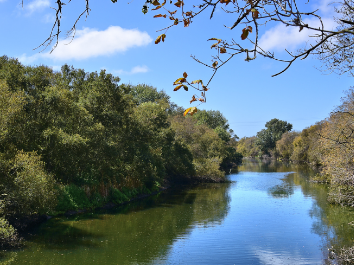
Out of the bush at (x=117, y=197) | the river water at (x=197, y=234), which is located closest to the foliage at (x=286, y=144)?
the river water at (x=197, y=234)

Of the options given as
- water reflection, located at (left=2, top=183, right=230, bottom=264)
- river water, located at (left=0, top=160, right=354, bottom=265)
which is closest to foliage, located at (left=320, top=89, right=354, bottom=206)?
river water, located at (left=0, top=160, right=354, bottom=265)

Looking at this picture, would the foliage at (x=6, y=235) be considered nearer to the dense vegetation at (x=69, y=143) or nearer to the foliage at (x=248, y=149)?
the dense vegetation at (x=69, y=143)

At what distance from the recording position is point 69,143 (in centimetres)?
1834

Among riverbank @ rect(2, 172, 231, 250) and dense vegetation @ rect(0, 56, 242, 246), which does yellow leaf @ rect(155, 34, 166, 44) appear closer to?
dense vegetation @ rect(0, 56, 242, 246)

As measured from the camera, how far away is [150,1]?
137 inches

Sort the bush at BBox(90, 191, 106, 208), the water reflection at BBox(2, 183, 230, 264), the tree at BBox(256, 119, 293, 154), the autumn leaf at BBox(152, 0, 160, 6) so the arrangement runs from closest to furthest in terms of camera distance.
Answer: the autumn leaf at BBox(152, 0, 160, 6)
the water reflection at BBox(2, 183, 230, 264)
the bush at BBox(90, 191, 106, 208)
the tree at BBox(256, 119, 293, 154)

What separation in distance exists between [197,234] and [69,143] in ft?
29.3

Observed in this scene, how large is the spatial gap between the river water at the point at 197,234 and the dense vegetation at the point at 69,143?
1.74 metres

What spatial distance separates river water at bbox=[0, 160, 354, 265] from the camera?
12.3 m

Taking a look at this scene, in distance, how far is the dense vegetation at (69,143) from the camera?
14.4 meters

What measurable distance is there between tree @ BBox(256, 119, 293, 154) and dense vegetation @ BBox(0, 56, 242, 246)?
79.9 metres

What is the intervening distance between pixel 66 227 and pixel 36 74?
9.29 m

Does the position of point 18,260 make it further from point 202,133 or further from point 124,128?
point 202,133

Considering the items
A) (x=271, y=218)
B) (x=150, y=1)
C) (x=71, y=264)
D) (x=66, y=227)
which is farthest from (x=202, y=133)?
(x=150, y=1)
